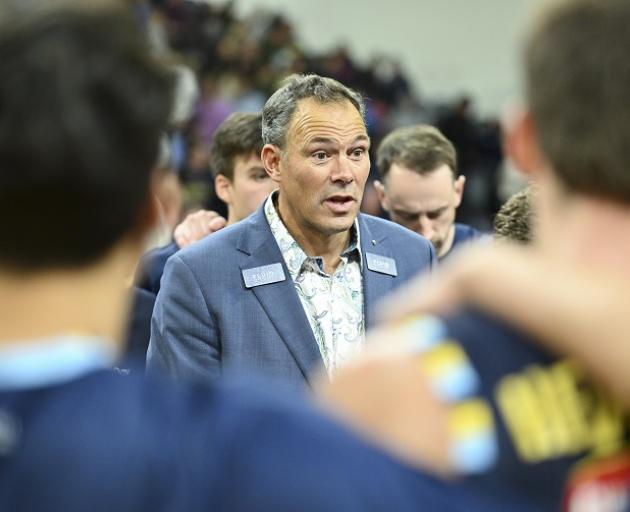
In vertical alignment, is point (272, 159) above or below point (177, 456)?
above

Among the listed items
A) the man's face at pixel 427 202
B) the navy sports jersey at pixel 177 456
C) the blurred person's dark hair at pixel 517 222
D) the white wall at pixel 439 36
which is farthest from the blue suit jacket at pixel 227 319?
the white wall at pixel 439 36

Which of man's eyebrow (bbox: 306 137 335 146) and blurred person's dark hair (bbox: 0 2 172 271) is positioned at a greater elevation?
man's eyebrow (bbox: 306 137 335 146)

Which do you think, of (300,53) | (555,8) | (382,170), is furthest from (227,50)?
(555,8)

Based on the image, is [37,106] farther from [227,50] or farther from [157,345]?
[227,50]

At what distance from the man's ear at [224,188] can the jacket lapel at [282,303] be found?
1.09 metres

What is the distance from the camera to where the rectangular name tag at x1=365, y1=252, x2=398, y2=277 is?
3570mm

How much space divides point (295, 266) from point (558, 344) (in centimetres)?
249

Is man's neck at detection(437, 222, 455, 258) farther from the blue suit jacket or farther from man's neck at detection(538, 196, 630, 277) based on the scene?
man's neck at detection(538, 196, 630, 277)

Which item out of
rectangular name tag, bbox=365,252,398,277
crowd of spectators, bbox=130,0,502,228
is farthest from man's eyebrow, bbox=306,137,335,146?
crowd of spectators, bbox=130,0,502,228

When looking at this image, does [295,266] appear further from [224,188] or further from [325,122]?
[224,188]

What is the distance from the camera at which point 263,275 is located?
3.39m

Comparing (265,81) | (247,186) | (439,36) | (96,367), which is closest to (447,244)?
(247,186)

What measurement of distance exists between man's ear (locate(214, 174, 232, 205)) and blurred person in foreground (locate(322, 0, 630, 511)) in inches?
139

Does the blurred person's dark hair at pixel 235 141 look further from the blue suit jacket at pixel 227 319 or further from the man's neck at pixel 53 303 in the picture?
the man's neck at pixel 53 303
